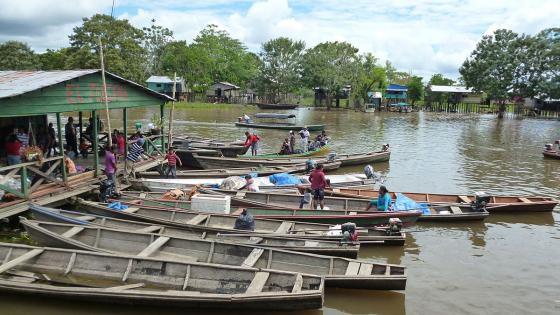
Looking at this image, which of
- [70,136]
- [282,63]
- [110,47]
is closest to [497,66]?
[282,63]

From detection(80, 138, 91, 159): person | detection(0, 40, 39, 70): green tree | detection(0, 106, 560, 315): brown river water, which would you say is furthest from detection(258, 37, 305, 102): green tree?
detection(80, 138, 91, 159): person

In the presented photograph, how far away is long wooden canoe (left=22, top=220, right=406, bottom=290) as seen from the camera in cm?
851

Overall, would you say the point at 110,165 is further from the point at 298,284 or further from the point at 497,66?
the point at 497,66

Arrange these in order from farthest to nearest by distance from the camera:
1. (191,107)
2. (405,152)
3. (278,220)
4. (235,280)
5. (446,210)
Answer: (191,107) < (405,152) < (446,210) < (278,220) < (235,280)

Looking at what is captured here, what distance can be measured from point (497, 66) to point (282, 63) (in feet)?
110

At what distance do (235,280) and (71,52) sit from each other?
185ft

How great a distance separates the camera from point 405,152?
30.0m

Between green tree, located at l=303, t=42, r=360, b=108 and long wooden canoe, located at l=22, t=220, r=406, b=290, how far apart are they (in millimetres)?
64790

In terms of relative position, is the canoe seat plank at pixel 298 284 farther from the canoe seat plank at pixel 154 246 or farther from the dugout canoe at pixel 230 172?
the dugout canoe at pixel 230 172

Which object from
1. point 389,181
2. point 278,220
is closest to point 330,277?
point 278,220

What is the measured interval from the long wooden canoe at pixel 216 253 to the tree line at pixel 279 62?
47318mm

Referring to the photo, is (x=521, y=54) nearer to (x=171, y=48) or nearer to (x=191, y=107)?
(x=191, y=107)

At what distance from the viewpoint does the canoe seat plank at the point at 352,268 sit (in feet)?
28.5

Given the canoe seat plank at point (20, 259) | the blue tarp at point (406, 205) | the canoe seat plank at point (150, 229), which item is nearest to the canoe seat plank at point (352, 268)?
the canoe seat plank at point (150, 229)
